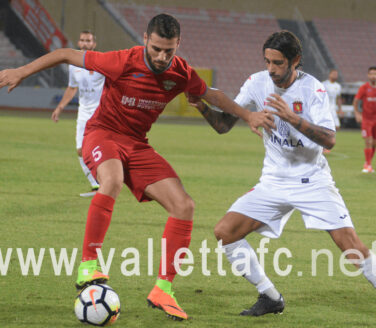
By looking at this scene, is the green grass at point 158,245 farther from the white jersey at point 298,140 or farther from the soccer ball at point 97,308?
the white jersey at point 298,140

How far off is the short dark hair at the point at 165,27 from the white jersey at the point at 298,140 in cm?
78

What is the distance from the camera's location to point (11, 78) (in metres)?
4.52

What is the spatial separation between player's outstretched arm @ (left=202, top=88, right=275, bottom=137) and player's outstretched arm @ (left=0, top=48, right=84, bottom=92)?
3.14 feet

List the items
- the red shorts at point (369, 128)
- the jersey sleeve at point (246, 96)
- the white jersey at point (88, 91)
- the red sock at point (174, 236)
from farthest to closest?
1. the red shorts at point (369, 128)
2. the white jersey at point (88, 91)
3. the jersey sleeve at point (246, 96)
4. the red sock at point (174, 236)

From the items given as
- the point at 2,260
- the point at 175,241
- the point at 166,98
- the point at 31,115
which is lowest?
the point at 31,115

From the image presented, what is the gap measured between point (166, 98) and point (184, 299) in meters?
1.44

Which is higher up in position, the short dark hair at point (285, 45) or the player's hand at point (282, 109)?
the short dark hair at point (285, 45)

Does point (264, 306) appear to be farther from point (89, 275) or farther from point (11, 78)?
point (11, 78)

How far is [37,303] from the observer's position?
4.76m

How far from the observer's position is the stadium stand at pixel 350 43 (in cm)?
4038

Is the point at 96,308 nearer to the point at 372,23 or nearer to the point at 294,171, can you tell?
the point at 294,171

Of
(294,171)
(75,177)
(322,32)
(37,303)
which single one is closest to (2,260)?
(37,303)

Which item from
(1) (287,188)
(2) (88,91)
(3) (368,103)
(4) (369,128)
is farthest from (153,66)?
(3) (368,103)

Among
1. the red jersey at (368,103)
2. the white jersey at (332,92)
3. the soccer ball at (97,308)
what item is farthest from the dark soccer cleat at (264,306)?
the white jersey at (332,92)
